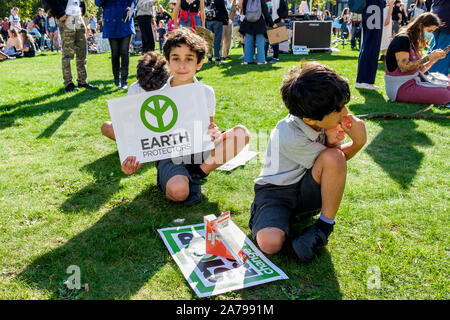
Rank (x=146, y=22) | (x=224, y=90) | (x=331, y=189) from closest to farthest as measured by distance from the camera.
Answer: (x=331, y=189) < (x=224, y=90) < (x=146, y=22)

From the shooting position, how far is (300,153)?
6.57 ft

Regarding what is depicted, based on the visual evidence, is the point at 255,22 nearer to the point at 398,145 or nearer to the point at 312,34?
the point at 312,34

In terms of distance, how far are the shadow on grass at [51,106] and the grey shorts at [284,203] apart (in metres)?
2.87

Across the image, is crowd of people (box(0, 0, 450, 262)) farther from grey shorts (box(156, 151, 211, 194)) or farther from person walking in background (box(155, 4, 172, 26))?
person walking in background (box(155, 4, 172, 26))

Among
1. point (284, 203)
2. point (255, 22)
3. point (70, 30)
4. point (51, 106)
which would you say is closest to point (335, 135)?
point (284, 203)

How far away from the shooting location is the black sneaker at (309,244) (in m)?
1.87

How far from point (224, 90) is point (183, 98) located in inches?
144

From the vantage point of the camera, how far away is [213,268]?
73.5 inches

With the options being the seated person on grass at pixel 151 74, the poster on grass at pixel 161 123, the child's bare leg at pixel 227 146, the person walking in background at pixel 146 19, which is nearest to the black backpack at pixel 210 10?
the person walking in background at pixel 146 19

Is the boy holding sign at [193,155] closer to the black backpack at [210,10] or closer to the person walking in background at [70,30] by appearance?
the person walking in background at [70,30]

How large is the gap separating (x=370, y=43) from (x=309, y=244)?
4.55m

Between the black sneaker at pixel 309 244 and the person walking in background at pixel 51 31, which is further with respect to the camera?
the person walking in background at pixel 51 31

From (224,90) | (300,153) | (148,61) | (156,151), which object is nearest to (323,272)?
(300,153)
